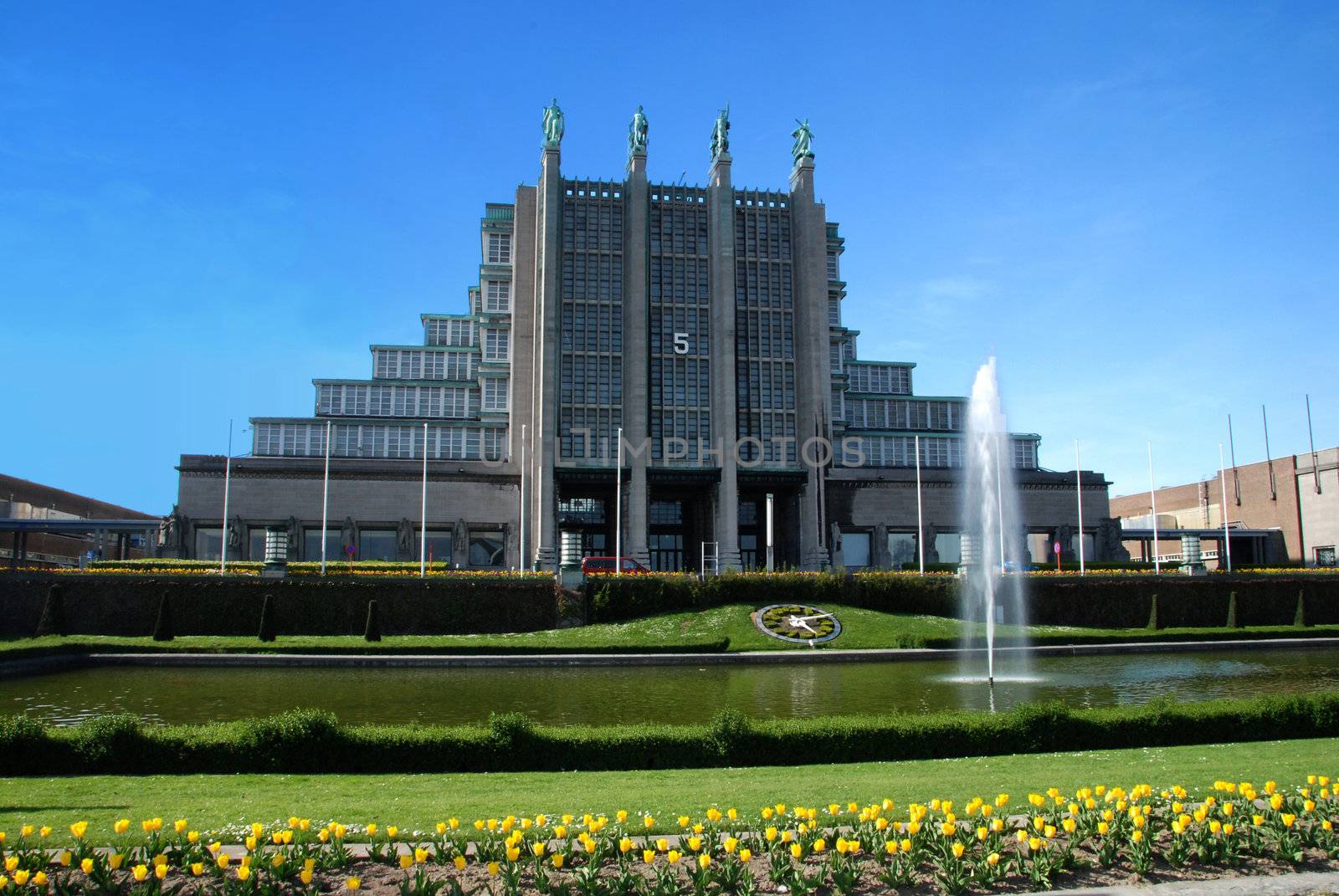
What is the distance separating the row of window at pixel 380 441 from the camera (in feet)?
221

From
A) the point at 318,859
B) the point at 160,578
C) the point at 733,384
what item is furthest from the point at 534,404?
the point at 318,859

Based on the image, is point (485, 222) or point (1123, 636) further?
point (485, 222)

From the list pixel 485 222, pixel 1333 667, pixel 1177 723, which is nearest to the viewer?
pixel 1177 723

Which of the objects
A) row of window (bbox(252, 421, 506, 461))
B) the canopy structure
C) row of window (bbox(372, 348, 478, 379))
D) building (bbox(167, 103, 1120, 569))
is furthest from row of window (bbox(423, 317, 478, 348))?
the canopy structure

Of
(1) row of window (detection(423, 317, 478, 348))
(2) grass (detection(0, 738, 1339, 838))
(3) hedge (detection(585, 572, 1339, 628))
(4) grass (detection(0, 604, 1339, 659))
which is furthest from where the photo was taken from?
(1) row of window (detection(423, 317, 478, 348))

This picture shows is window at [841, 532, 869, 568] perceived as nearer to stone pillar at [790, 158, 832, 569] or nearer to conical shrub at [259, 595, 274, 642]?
stone pillar at [790, 158, 832, 569]

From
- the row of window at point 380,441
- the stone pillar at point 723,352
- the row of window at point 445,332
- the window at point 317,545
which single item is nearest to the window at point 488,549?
the row of window at point 380,441

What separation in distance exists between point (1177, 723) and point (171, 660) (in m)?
29.2

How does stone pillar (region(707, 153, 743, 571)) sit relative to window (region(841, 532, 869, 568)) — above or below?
above

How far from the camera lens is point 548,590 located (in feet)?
139

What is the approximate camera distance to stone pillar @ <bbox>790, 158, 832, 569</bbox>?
6525cm

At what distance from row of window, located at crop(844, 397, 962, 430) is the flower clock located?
35684mm

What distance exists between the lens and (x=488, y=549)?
65.3m

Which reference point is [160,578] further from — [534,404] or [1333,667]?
[1333,667]
